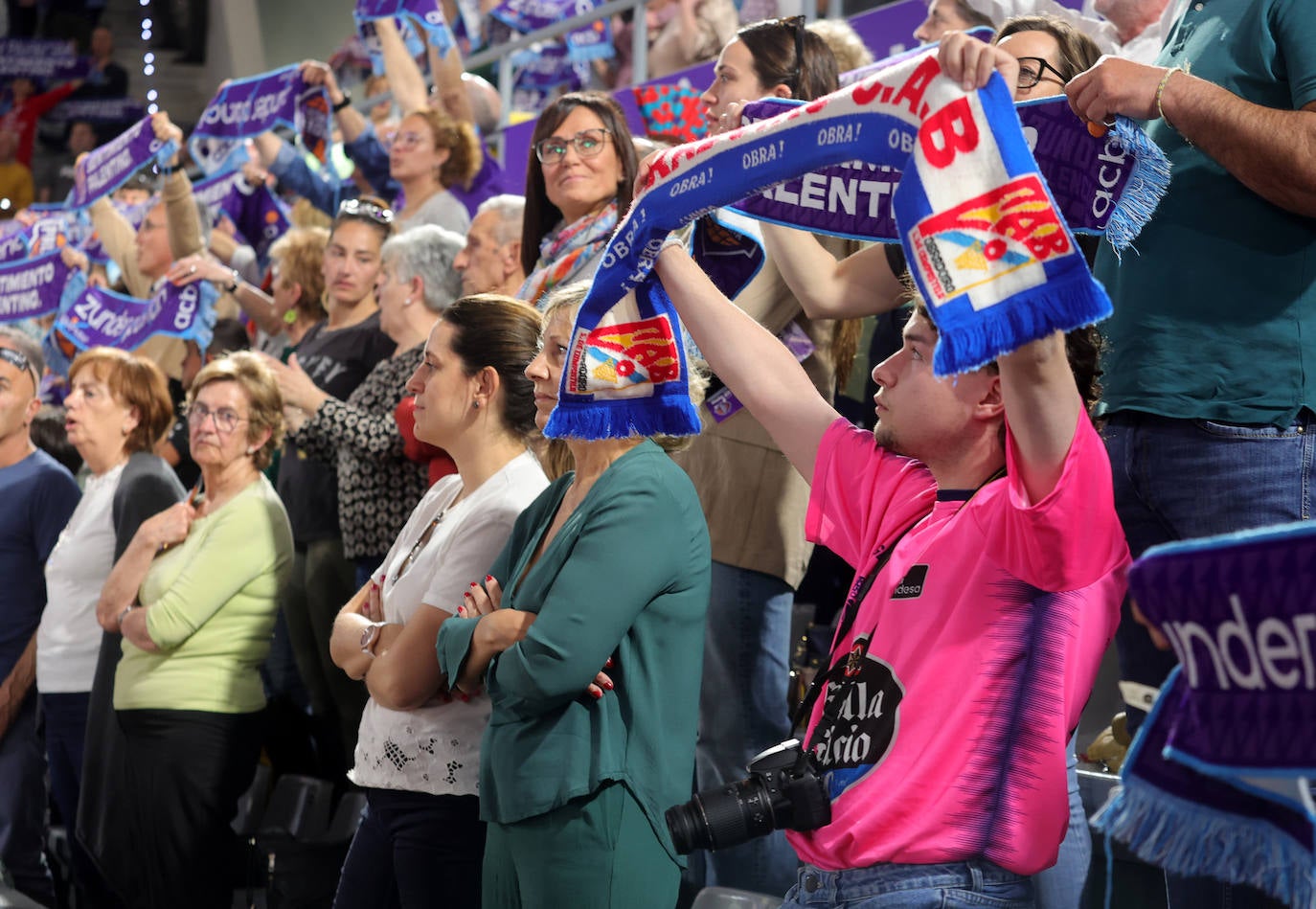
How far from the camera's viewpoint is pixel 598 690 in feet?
7.94

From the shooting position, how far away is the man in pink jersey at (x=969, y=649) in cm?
165

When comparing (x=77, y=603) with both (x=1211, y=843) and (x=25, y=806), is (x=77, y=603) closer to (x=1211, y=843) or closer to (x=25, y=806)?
(x=25, y=806)

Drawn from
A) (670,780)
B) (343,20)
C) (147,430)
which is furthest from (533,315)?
(343,20)

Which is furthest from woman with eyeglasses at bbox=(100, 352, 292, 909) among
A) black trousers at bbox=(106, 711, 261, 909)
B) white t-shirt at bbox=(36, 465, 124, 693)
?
white t-shirt at bbox=(36, 465, 124, 693)

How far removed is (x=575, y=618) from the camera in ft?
7.73

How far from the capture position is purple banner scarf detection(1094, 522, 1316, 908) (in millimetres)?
1172

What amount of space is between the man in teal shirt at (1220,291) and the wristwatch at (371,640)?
1451mm

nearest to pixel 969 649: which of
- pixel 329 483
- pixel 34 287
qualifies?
pixel 329 483

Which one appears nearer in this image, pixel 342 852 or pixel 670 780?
pixel 670 780

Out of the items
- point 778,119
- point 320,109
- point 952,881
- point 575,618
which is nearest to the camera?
point 952,881

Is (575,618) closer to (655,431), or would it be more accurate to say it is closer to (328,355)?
(655,431)

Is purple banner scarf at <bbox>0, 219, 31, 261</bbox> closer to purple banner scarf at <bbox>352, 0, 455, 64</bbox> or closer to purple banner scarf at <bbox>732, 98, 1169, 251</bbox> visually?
purple banner scarf at <bbox>352, 0, 455, 64</bbox>

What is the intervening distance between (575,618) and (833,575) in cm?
180

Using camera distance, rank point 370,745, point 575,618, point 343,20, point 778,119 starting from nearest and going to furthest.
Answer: point 778,119, point 575,618, point 370,745, point 343,20
